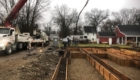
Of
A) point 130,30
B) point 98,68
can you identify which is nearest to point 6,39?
point 98,68

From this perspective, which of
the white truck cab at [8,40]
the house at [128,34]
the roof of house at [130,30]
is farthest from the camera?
the roof of house at [130,30]

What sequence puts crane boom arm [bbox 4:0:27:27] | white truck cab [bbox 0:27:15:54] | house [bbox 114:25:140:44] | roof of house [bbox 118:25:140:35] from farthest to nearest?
roof of house [bbox 118:25:140:35] < house [bbox 114:25:140:44] < crane boom arm [bbox 4:0:27:27] < white truck cab [bbox 0:27:15:54]

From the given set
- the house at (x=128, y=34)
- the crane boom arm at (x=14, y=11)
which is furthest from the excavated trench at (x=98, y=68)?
the house at (x=128, y=34)

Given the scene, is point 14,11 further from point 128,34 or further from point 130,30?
point 130,30

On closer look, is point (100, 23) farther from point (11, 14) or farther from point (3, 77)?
point (3, 77)

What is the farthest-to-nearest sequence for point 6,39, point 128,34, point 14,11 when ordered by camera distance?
point 128,34 → point 14,11 → point 6,39

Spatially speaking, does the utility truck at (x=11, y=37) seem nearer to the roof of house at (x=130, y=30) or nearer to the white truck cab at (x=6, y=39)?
the white truck cab at (x=6, y=39)

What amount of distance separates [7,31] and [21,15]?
26.4 m

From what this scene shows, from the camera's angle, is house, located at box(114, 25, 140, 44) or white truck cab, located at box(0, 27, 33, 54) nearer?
white truck cab, located at box(0, 27, 33, 54)

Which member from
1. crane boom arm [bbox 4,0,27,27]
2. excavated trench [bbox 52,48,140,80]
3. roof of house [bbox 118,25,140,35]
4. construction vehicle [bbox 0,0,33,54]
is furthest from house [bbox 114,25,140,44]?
crane boom arm [bbox 4,0,27,27]

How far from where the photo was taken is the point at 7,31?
1686cm

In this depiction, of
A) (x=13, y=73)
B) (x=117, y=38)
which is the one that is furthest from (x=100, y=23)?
(x=13, y=73)

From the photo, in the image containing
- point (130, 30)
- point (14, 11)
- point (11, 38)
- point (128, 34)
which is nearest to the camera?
point (11, 38)

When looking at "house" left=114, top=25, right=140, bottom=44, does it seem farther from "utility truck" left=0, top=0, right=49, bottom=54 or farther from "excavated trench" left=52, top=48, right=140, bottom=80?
"excavated trench" left=52, top=48, right=140, bottom=80
